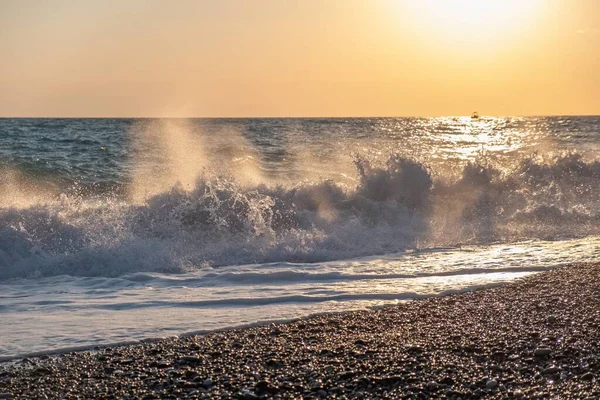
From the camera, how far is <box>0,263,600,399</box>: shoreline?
432 cm

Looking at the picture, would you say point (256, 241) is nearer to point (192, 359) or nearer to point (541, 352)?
point (192, 359)

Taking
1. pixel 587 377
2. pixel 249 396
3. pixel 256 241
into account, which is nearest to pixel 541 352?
pixel 587 377

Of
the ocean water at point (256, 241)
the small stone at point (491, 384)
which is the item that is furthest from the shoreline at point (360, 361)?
the ocean water at point (256, 241)

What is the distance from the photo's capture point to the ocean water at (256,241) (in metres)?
6.74

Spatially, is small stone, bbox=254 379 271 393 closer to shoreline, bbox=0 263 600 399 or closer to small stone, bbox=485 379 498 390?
shoreline, bbox=0 263 600 399

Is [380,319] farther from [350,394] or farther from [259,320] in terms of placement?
[350,394]

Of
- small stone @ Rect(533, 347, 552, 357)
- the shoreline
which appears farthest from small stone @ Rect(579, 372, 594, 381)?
small stone @ Rect(533, 347, 552, 357)

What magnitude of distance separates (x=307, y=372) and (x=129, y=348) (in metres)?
1.56

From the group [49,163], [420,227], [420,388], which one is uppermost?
[49,163]

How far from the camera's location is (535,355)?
477cm

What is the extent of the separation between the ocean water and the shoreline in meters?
0.57

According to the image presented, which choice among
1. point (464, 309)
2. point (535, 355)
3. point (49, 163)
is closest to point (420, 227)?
point (464, 309)

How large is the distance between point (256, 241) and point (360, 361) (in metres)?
5.70

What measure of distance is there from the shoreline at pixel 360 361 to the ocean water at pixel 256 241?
1.87ft
